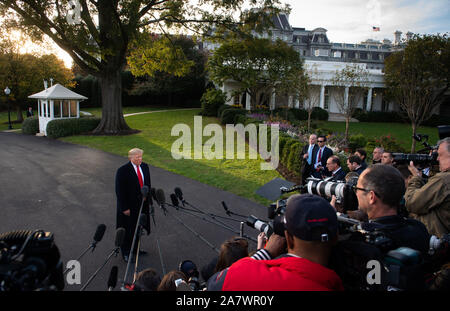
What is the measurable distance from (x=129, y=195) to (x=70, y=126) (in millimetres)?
20395

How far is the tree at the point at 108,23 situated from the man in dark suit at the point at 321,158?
593 inches

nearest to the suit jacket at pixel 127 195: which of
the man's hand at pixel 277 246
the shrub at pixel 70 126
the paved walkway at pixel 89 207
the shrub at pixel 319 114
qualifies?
the paved walkway at pixel 89 207

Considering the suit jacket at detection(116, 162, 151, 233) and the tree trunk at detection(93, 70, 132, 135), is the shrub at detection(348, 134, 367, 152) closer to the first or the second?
the suit jacket at detection(116, 162, 151, 233)

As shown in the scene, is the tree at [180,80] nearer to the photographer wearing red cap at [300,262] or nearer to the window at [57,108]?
the window at [57,108]

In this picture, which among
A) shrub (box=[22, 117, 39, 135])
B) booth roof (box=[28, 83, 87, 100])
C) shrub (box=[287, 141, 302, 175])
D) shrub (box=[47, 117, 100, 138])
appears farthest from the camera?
shrub (box=[22, 117, 39, 135])

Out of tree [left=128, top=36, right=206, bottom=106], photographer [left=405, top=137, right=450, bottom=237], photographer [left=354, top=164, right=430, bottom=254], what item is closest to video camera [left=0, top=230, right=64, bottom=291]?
photographer [left=354, top=164, right=430, bottom=254]

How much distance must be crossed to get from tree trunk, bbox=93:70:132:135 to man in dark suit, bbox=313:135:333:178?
18162 millimetres

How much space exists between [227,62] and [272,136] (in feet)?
68.0

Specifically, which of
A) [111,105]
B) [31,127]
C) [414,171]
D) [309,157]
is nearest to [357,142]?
[309,157]

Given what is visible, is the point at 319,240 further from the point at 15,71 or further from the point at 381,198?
the point at 15,71

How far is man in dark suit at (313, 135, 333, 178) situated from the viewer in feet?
28.7

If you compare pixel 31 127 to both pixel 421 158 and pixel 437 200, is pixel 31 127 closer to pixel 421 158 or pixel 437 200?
pixel 421 158

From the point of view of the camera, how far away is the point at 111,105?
23.9 metres

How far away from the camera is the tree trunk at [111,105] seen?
2353 cm
